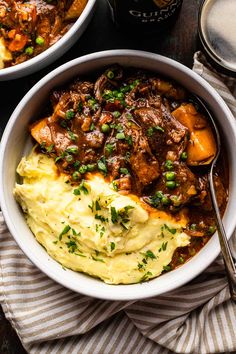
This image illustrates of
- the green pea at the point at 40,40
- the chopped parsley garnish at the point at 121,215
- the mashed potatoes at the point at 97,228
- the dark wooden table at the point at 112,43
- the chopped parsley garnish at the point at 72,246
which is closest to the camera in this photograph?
the chopped parsley garnish at the point at 121,215

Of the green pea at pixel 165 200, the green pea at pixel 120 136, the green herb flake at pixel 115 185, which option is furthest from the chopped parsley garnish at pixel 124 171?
the green pea at pixel 165 200

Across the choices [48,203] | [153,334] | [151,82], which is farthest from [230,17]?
[153,334]

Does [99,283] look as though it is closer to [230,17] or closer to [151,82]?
[151,82]

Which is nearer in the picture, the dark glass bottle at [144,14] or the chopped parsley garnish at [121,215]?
the chopped parsley garnish at [121,215]

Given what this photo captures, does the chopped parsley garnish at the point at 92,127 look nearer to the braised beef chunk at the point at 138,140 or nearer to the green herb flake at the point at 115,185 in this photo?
the braised beef chunk at the point at 138,140

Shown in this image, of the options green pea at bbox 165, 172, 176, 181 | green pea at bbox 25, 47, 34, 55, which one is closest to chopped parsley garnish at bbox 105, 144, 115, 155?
green pea at bbox 165, 172, 176, 181

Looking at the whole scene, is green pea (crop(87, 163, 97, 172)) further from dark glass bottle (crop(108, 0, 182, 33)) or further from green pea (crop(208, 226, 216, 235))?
dark glass bottle (crop(108, 0, 182, 33))

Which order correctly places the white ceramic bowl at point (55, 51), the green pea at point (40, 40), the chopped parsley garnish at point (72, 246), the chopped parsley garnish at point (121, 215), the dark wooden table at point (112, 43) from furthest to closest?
the dark wooden table at point (112, 43)
the green pea at point (40, 40)
the white ceramic bowl at point (55, 51)
the chopped parsley garnish at point (72, 246)
the chopped parsley garnish at point (121, 215)
